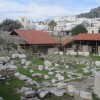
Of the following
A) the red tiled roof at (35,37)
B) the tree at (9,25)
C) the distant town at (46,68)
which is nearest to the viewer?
the distant town at (46,68)

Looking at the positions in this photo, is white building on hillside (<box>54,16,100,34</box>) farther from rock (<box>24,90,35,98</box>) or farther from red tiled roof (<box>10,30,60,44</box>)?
rock (<box>24,90,35,98</box>)

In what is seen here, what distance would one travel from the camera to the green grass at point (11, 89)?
13742mm

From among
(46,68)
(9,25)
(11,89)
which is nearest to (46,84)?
(11,89)

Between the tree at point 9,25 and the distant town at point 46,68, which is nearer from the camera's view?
the distant town at point 46,68

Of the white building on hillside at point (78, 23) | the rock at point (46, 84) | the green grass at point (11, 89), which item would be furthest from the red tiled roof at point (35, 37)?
the white building on hillside at point (78, 23)

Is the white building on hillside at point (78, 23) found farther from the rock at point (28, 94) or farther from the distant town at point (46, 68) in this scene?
the rock at point (28, 94)

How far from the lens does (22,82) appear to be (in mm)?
17500

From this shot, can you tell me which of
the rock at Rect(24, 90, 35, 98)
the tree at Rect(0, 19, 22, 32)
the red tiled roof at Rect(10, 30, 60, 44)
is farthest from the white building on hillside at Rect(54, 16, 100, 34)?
the rock at Rect(24, 90, 35, 98)

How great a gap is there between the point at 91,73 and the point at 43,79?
502 centimetres

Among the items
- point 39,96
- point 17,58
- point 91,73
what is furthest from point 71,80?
point 17,58

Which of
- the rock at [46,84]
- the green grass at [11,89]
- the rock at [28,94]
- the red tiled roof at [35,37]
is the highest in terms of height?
the red tiled roof at [35,37]

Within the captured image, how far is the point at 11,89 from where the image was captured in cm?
1526

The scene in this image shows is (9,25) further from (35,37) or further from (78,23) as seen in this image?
(78,23)

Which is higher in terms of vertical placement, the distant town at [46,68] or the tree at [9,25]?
the tree at [9,25]
